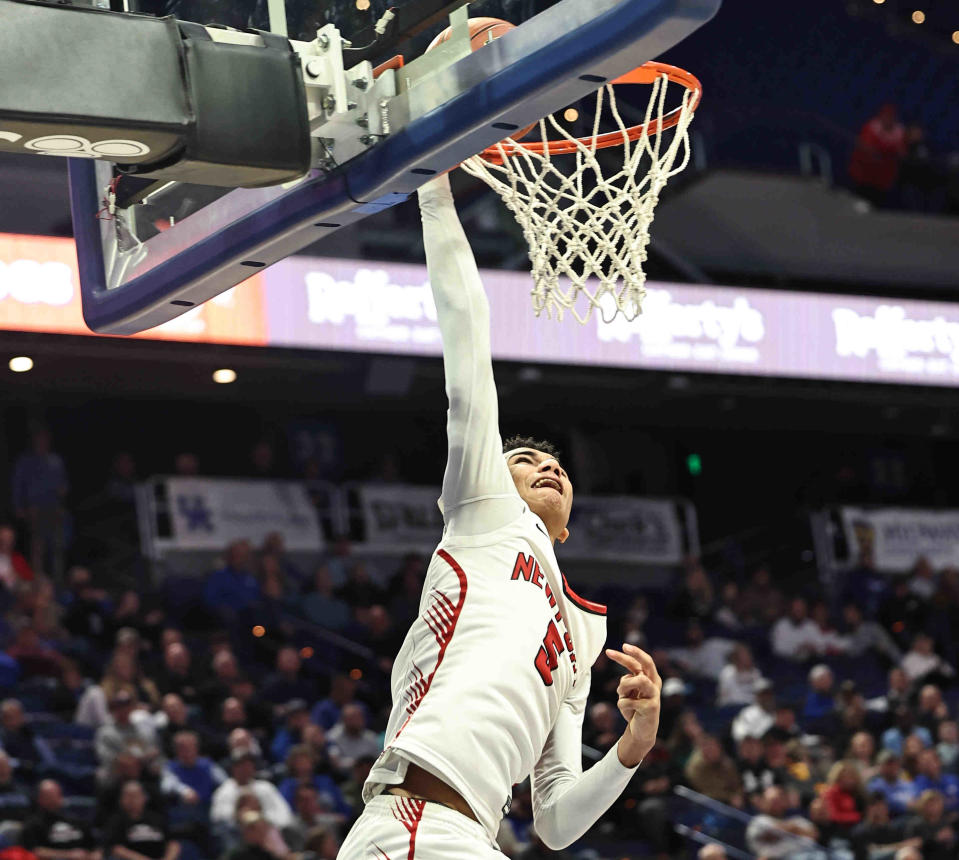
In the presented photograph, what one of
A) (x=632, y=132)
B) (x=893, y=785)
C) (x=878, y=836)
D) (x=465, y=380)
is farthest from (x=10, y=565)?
(x=465, y=380)

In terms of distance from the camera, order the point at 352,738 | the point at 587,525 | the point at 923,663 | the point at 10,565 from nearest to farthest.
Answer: the point at 352,738
the point at 10,565
the point at 923,663
the point at 587,525

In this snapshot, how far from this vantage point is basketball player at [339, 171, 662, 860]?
376 cm

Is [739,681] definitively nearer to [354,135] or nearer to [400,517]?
[400,517]

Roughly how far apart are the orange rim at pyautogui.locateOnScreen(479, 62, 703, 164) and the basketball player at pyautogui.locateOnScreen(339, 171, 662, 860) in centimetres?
67

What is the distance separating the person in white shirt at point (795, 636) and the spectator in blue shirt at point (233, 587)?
5.30 meters

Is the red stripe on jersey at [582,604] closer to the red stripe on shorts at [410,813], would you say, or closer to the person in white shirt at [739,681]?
the red stripe on shorts at [410,813]

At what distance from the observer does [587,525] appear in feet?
58.2

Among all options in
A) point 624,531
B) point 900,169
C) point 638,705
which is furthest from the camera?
point 900,169

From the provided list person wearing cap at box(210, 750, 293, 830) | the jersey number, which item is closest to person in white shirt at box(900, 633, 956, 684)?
person wearing cap at box(210, 750, 293, 830)

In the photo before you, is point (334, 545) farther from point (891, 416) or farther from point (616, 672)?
point (891, 416)

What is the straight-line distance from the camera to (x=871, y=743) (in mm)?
13555

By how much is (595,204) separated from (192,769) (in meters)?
7.44

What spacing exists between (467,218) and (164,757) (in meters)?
6.35

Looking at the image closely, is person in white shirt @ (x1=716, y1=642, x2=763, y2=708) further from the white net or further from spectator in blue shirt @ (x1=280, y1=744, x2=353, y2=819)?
the white net
